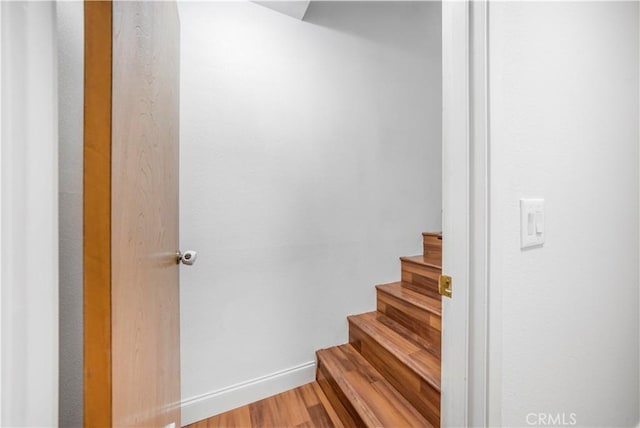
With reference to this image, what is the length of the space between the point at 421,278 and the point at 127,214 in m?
1.53

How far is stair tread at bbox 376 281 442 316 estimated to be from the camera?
129 cm

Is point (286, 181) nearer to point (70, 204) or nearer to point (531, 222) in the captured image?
point (70, 204)

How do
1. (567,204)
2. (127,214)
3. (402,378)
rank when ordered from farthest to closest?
1. (402,378)
2. (567,204)
3. (127,214)

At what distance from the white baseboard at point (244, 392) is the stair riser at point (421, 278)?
784 mm

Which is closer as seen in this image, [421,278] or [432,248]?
[421,278]

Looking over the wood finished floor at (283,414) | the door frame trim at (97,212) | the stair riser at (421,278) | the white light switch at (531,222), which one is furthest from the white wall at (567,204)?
the wood finished floor at (283,414)

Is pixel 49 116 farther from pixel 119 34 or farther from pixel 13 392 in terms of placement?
pixel 13 392

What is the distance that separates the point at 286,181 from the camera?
56.4 inches

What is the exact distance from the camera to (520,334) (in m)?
0.64

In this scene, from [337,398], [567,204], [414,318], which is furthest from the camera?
[414,318]

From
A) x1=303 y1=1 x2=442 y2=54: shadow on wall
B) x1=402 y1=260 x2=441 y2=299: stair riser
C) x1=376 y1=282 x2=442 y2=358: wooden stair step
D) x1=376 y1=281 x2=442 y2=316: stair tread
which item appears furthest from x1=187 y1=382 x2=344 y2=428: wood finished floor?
x1=303 y1=1 x2=442 y2=54: shadow on wall

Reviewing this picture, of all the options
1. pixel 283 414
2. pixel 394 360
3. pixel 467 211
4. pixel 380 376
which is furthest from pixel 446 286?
pixel 283 414

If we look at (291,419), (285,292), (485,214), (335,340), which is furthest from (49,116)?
(335,340)

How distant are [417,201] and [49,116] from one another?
190 cm
